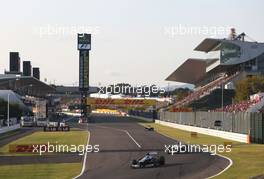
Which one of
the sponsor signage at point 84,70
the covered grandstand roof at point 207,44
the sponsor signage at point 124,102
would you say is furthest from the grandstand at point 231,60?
the sponsor signage at point 84,70

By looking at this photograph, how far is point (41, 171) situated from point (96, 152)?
13.7 metres

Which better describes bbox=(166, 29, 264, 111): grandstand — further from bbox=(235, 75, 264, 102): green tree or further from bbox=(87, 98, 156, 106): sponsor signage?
bbox=(235, 75, 264, 102): green tree

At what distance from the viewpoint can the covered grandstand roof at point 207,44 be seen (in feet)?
518

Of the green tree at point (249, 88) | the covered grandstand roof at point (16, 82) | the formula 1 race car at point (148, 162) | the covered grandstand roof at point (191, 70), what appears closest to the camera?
the formula 1 race car at point (148, 162)

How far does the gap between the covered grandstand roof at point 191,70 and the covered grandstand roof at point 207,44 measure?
8905 millimetres


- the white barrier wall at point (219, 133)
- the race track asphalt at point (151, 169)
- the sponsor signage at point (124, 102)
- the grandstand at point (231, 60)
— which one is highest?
the grandstand at point (231, 60)

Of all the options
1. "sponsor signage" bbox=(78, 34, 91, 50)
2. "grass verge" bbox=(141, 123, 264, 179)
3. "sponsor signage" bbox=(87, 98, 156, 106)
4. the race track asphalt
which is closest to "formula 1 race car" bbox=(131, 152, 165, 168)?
the race track asphalt

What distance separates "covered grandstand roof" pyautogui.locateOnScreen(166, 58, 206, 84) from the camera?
185m

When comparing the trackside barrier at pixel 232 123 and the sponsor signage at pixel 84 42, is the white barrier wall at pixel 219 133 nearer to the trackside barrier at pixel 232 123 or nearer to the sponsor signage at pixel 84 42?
the trackside barrier at pixel 232 123

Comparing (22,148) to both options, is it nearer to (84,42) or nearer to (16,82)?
(84,42)

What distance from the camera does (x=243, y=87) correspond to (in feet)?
408

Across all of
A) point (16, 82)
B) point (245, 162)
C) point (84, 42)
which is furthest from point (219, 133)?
point (16, 82)

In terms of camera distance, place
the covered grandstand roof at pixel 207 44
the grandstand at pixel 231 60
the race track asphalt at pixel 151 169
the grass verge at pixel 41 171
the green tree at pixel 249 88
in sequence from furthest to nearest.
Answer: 1. the covered grandstand roof at pixel 207 44
2. the grandstand at pixel 231 60
3. the green tree at pixel 249 88
4. the grass verge at pixel 41 171
5. the race track asphalt at pixel 151 169

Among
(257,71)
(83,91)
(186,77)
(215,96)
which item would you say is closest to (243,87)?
(215,96)
